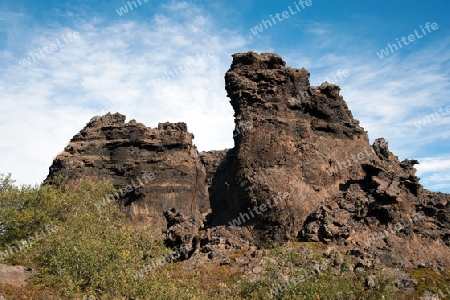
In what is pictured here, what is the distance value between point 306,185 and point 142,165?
4886cm

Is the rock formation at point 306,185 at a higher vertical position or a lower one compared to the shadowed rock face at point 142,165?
lower

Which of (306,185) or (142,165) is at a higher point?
(142,165)

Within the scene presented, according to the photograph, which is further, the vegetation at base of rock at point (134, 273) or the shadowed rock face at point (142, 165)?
the shadowed rock face at point (142, 165)

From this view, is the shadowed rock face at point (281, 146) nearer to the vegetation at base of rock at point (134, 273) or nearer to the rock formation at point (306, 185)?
the rock formation at point (306, 185)

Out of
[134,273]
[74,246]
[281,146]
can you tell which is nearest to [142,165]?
[281,146]

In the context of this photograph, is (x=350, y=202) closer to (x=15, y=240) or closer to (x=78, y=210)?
(x=78, y=210)

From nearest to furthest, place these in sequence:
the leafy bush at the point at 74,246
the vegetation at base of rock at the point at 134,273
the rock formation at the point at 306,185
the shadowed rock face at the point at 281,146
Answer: the vegetation at base of rock at the point at 134,273, the leafy bush at the point at 74,246, the rock formation at the point at 306,185, the shadowed rock face at the point at 281,146

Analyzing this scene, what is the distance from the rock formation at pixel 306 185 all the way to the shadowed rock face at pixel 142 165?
24.6 m

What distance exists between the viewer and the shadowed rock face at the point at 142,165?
295 ft

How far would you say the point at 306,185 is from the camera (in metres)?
54.7

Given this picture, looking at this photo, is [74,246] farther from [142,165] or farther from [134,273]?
[142,165]

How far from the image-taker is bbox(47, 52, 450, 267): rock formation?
5081 centimetres

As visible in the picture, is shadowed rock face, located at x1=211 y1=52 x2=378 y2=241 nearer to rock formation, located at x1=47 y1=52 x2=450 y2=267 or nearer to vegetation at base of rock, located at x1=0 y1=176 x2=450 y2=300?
rock formation, located at x1=47 y1=52 x2=450 y2=267

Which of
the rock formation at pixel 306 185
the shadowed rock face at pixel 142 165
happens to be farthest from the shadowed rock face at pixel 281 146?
the shadowed rock face at pixel 142 165
